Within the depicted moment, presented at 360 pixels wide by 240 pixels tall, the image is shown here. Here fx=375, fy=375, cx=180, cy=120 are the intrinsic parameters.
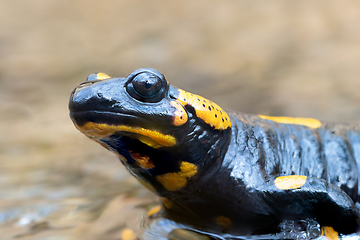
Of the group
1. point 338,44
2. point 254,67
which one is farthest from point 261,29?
point 338,44

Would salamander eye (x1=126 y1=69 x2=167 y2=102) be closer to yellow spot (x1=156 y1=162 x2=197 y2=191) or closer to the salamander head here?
the salamander head

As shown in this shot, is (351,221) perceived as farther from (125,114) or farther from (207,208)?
(125,114)

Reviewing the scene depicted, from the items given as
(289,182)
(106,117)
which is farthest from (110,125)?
(289,182)

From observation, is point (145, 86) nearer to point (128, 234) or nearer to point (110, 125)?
point (110, 125)

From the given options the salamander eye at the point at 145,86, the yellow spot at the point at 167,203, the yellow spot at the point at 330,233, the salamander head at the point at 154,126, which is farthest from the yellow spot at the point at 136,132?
the yellow spot at the point at 330,233

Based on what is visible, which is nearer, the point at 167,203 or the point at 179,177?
the point at 179,177

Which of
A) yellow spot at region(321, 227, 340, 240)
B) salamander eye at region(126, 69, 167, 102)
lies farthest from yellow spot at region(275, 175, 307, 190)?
salamander eye at region(126, 69, 167, 102)
